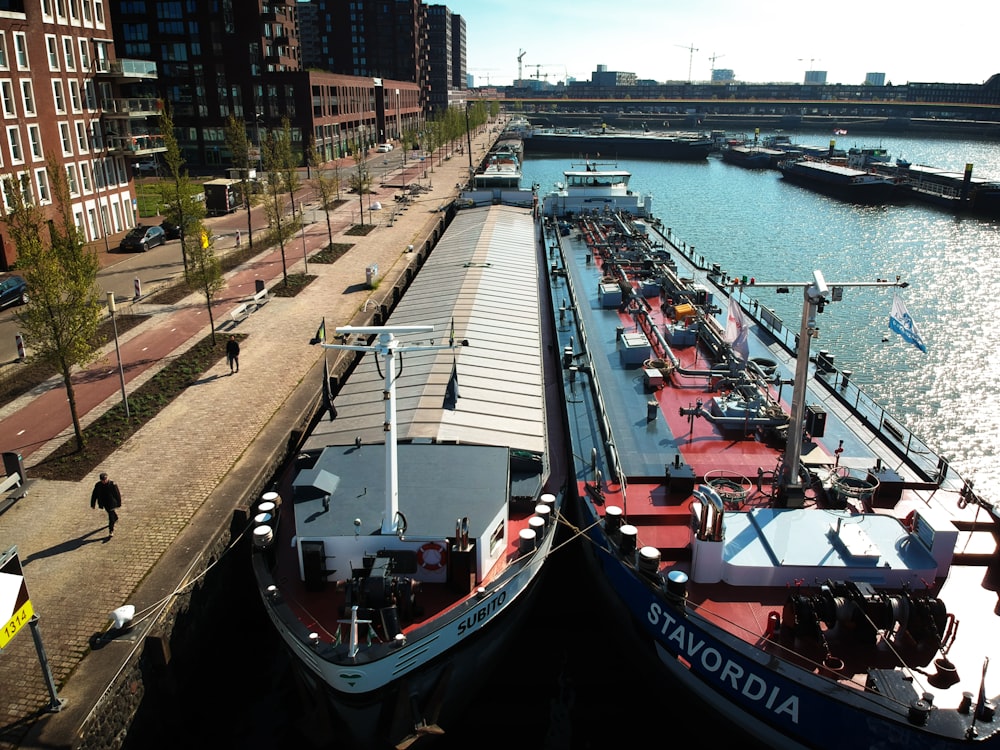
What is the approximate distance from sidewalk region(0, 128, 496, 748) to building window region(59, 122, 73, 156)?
18375mm

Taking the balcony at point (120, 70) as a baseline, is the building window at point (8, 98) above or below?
below

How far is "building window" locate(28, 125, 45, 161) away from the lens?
4628 cm

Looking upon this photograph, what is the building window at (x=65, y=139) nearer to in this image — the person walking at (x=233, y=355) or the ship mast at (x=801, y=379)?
the person walking at (x=233, y=355)

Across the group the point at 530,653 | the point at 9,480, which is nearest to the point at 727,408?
the point at 530,653

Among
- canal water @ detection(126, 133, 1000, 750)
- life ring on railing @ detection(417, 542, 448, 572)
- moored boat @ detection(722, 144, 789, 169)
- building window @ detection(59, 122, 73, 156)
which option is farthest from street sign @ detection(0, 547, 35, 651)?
moored boat @ detection(722, 144, 789, 169)

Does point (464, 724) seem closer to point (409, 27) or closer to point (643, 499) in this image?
point (643, 499)

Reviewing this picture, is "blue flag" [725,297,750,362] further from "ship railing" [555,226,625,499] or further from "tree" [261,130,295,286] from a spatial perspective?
"tree" [261,130,295,286]

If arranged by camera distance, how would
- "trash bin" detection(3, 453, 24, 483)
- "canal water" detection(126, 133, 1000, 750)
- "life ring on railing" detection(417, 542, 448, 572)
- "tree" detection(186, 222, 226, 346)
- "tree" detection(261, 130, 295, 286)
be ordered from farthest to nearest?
"tree" detection(261, 130, 295, 286)
"tree" detection(186, 222, 226, 346)
"trash bin" detection(3, 453, 24, 483)
"canal water" detection(126, 133, 1000, 750)
"life ring on railing" detection(417, 542, 448, 572)

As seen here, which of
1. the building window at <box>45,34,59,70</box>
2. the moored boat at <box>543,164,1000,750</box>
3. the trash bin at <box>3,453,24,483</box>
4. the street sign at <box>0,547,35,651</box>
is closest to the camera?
the moored boat at <box>543,164,1000,750</box>

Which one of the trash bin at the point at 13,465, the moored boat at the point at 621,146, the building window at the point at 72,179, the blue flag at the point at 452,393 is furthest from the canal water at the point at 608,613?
the moored boat at the point at 621,146

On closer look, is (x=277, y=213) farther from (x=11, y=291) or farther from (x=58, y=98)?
(x=58, y=98)

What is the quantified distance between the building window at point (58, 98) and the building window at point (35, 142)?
2.79 metres

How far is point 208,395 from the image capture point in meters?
28.6

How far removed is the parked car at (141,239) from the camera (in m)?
53.1
